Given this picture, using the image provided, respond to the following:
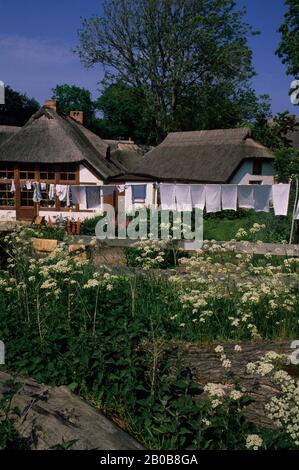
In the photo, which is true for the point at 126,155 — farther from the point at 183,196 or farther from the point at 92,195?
the point at 183,196

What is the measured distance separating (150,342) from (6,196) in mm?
21556

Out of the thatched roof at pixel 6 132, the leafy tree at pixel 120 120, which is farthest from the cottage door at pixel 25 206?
the leafy tree at pixel 120 120

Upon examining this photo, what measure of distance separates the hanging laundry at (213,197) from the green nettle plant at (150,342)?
9149mm

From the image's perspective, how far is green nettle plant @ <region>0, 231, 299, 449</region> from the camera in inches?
161

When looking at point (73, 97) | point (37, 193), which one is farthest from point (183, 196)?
point (73, 97)

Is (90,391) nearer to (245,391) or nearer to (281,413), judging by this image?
(245,391)

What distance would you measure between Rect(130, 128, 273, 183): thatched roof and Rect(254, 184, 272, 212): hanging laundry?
629 cm

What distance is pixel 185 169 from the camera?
24.3 m

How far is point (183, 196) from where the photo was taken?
1692cm

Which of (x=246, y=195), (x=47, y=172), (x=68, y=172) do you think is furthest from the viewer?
(x=47, y=172)

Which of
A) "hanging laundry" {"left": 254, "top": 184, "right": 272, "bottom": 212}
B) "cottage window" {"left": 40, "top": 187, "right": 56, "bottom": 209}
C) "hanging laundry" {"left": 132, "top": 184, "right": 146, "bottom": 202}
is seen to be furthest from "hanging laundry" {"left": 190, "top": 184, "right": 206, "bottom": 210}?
"cottage window" {"left": 40, "top": 187, "right": 56, "bottom": 209}

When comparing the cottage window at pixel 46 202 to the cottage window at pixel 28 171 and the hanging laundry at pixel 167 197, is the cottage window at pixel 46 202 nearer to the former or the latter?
the cottage window at pixel 28 171
